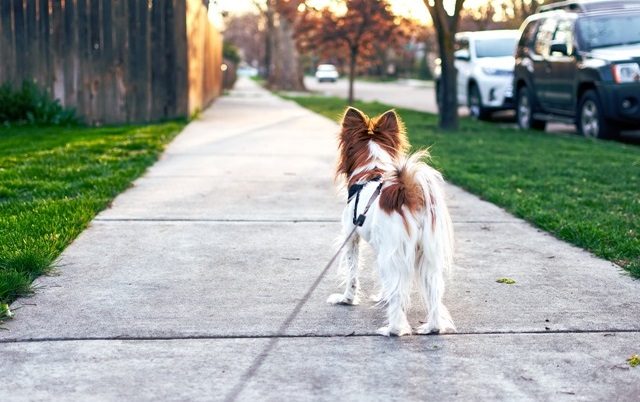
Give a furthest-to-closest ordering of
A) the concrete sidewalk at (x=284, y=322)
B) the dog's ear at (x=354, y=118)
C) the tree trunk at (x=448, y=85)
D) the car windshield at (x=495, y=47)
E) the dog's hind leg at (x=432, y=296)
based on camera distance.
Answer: the car windshield at (x=495, y=47) < the tree trunk at (x=448, y=85) < the dog's ear at (x=354, y=118) < the dog's hind leg at (x=432, y=296) < the concrete sidewalk at (x=284, y=322)

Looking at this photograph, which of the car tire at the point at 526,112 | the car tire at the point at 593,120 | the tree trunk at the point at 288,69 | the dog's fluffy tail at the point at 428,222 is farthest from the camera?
the tree trunk at the point at 288,69

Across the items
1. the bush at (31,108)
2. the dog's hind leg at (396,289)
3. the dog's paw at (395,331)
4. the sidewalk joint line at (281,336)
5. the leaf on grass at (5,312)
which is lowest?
the sidewalk joint line at (281,336)

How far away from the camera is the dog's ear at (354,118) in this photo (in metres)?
4.64

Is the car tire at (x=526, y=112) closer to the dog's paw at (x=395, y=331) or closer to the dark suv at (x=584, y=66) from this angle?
the dark suv at (x=584, y=66)

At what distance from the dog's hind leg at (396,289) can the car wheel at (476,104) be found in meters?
15.4

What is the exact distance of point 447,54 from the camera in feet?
52.3

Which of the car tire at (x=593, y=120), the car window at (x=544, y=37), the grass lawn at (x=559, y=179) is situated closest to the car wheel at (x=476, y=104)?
the car window at (x=544, y=37)

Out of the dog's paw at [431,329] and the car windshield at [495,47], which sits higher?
the car windshield at [495,47]

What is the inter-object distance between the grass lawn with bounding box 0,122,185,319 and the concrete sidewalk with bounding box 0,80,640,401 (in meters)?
0.17

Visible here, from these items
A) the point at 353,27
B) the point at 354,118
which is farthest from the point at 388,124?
the point at 353,27

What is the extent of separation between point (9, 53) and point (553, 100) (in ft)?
29.8

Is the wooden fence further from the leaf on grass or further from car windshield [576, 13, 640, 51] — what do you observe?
the leaf on grass

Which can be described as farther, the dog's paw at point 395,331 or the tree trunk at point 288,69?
the tree trunk at point 288,69

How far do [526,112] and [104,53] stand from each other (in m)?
7.62
